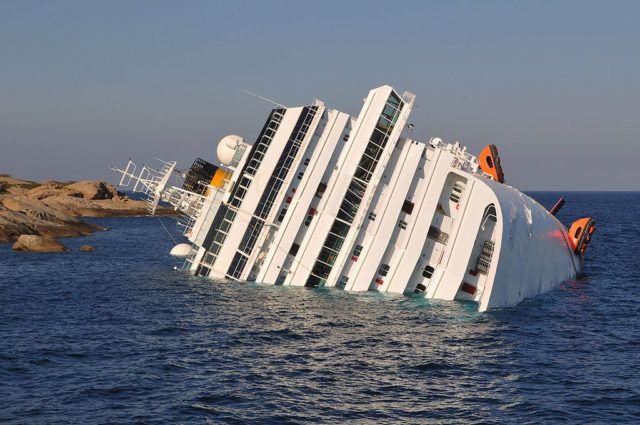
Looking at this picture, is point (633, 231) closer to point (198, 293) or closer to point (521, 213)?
point (521, 213)

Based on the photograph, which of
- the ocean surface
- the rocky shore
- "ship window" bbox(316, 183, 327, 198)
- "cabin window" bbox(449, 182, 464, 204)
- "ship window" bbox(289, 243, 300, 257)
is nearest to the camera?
the ocean surface

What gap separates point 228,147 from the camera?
41.0 metres

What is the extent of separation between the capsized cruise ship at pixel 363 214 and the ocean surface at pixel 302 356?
140 centimetres

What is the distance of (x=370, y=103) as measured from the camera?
37094 mm

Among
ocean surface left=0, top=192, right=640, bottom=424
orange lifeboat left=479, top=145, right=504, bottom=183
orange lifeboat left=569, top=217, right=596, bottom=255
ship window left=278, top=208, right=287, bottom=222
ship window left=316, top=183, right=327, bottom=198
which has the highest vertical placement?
orange lifeboat left=479, top=145, right=504, bottom=183

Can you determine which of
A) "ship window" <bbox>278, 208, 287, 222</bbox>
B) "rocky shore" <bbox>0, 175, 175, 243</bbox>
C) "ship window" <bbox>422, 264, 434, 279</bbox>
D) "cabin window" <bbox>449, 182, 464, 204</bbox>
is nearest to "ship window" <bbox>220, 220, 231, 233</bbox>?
"ship window" <bbox>278, 208, 287, 222</bbox>

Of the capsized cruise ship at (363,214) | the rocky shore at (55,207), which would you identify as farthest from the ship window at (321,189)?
the rocky shore at (55,207)

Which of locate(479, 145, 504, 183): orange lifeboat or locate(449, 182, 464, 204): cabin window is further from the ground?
locate(479, 145, 504, 183): orange lifeboat

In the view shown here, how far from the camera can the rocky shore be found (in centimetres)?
6806

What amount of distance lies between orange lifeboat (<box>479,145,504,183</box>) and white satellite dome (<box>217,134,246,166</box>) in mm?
19887

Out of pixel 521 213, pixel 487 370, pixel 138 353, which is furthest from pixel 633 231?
pixel 138 353

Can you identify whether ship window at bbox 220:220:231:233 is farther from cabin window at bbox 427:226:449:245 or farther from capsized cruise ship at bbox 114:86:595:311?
cabin window at bbox 427:226:449:245

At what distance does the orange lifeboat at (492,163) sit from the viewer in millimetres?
48438

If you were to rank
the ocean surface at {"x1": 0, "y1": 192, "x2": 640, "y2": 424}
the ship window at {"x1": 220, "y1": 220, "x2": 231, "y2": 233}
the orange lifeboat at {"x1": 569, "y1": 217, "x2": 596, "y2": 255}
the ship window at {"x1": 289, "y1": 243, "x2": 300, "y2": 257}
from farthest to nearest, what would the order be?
the orange lifeboat at {"x1": 569, "y1": 217, "x2": 596, "y2": 255}
the ship window at {"x1": 220, "y1": 220, "x2": 231, "y2": 233}
the ship window at {"x1": 289, "y1": 243, "x2": 300, "y2": 257}
the ocean surface at {"x1": 0, "y1": 192, "x2": 640, "y2": 424}
